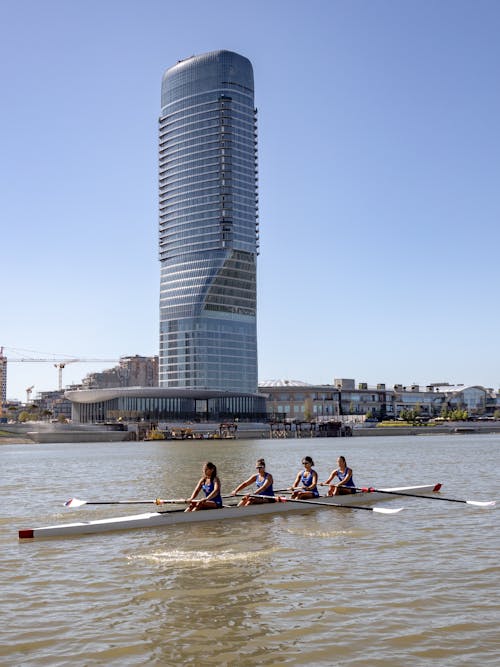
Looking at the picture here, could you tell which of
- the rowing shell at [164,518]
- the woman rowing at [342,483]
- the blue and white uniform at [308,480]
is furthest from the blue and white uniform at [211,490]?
the woman rowing at [342,483]

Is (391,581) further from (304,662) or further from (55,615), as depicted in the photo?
(55,615)

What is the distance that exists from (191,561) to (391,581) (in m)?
5.65

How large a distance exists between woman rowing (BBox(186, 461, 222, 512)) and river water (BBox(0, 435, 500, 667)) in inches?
29.1

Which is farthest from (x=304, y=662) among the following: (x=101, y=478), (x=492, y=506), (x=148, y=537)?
(x=101, y=478)

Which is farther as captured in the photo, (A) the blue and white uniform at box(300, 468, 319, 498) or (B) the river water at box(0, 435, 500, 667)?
(A) the blue and white uniform at box(300, 468, 319, 498)

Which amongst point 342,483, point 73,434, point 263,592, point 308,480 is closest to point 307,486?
point 308,480

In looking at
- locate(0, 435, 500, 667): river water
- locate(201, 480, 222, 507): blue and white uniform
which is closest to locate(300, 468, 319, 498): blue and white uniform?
locate(0, 435, 500, 667): river water

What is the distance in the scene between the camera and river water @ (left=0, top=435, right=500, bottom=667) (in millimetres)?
11555

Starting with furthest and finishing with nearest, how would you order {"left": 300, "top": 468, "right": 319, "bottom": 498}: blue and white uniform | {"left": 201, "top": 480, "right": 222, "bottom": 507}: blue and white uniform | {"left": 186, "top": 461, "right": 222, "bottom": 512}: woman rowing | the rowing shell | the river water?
{"left": 300, "top": 468, "right": 319, "bottom": 498}: blue and white uniform < {"left": 201, "top": 480, "right": 222, "bottom": 507}: blue and white uniform < {"left": 186, "top": 461, "right": 222, "bottom": 512}: woman rowing < the rowing shell < the river water

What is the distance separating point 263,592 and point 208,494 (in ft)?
34.1

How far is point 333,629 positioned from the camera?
41.2 ft

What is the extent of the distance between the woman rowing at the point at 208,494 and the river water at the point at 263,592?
738 millimetres

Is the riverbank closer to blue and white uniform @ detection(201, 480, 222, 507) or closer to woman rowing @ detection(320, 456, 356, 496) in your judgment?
woman rowing @ detection(320, 456, 356, 496)

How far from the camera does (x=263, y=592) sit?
15156 millimetres
